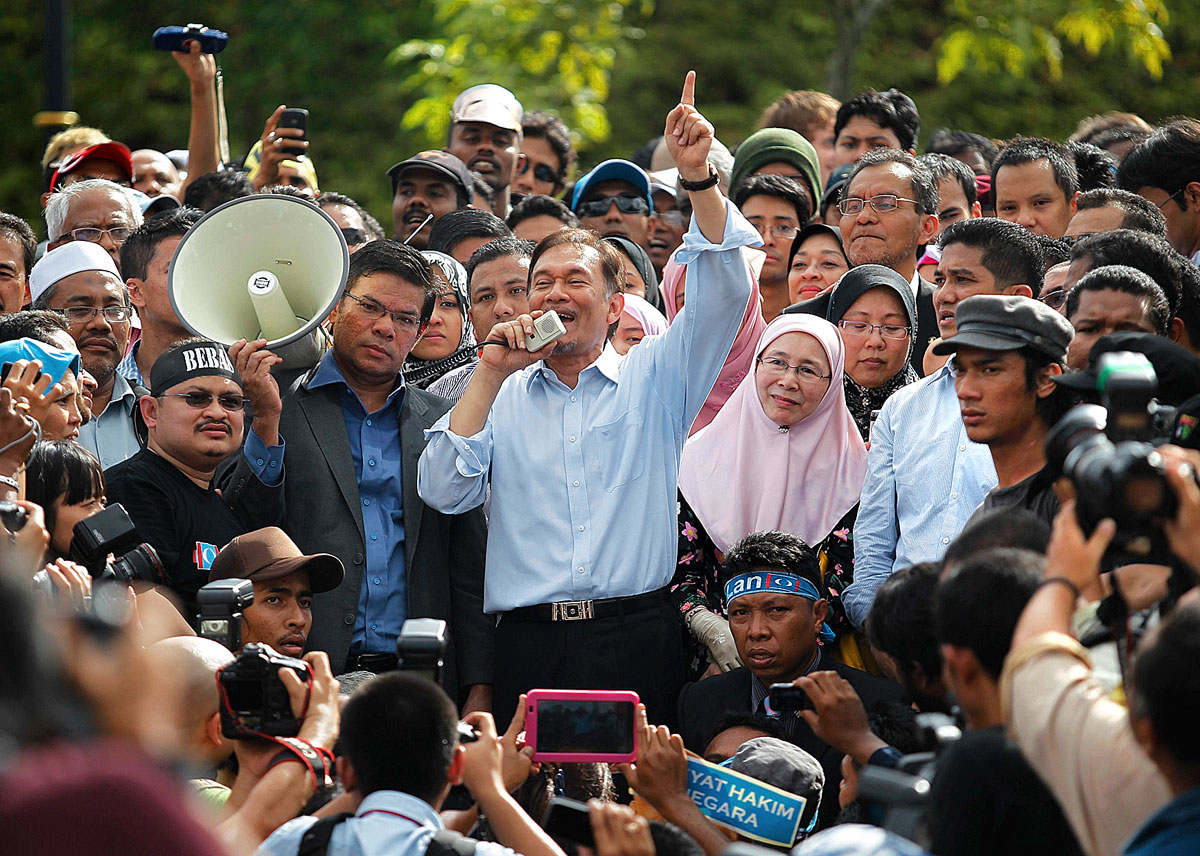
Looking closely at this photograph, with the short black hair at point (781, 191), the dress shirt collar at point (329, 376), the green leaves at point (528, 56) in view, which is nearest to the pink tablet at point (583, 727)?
the dress shirt collar at point (329, 376)

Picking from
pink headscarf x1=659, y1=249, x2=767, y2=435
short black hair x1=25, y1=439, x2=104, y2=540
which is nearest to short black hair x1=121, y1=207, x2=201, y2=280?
short black hair x1=25, y1=439, x2=104, y2=540

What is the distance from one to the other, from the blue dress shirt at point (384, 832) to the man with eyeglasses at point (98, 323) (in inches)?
110

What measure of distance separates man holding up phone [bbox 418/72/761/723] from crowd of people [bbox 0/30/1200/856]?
12 millimetres

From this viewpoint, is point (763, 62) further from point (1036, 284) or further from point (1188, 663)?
point (1188, 663)

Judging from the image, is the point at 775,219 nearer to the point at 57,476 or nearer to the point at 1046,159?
the point at 1046,159

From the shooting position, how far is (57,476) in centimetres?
466

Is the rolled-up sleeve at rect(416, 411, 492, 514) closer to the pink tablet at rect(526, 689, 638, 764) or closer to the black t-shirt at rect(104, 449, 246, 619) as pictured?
the black t-shirt at rect(104, 449, 246, 619)

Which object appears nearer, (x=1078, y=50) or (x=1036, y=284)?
(x=1036, y=284)

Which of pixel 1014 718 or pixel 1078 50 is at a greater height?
pixel 1078 50

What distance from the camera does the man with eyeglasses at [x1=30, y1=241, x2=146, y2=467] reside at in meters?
5.78

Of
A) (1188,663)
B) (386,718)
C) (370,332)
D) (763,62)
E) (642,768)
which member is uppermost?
(763,62)

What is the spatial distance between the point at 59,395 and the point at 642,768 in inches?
85.4

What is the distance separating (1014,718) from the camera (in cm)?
276

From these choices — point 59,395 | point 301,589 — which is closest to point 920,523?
point 301,589
